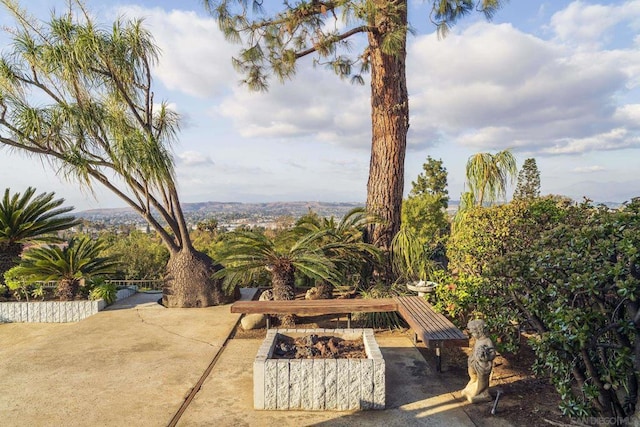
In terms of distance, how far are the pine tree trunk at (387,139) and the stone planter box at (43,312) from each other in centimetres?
496

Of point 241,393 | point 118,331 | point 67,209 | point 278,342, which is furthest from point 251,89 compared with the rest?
point 241,393

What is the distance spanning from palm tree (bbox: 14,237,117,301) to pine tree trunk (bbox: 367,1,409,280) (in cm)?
489

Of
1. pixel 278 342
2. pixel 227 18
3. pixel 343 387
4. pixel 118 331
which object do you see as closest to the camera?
pixel 343 387

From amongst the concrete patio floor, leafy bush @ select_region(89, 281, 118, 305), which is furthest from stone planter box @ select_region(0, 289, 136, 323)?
the concrete patio floor

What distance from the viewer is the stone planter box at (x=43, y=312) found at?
639 cm

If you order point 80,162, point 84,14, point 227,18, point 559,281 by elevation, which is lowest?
point 559,281

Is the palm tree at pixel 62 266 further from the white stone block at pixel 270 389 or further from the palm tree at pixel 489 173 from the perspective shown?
the palm tree at pixel 489 173

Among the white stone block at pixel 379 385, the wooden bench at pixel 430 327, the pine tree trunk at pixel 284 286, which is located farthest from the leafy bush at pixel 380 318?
the white stone block at pixel 379 385

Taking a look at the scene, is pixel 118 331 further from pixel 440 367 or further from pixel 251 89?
pixel 251 89

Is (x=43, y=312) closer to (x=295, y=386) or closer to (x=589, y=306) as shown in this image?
(x=295, y=386)

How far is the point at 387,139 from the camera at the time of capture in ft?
23.1

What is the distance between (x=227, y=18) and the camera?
7.39 meters

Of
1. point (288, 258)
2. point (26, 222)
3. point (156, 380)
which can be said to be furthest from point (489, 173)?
point (26, 222)

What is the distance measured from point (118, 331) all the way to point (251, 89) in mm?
4980
